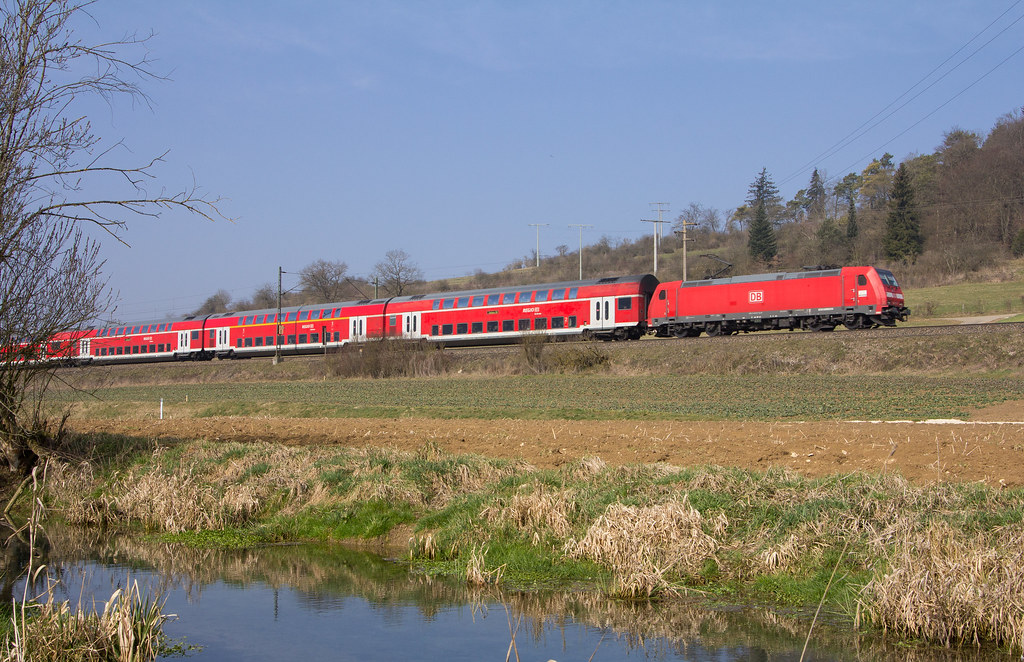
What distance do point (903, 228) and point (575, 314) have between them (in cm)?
5788

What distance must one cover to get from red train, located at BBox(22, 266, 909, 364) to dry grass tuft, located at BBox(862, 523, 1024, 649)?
2824 cm

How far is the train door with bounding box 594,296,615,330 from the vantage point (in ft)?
144

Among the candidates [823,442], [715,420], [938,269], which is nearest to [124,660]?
[823,442]

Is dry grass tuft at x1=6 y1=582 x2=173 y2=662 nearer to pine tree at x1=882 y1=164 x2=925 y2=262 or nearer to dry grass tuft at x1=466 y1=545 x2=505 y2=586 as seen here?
dry grass tuft at x1=466 y1=545 x2=505 y2=586

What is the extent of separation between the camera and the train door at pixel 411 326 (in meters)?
50.3

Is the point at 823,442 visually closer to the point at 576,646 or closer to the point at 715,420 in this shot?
the point at 715,420

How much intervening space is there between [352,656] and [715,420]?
46.9ft

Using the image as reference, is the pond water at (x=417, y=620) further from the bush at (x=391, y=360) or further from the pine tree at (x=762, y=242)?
the pine tree at (x=762, y=242)

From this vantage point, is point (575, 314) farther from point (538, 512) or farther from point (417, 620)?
point (417, 620)

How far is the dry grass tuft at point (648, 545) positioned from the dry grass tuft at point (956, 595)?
2002 mm

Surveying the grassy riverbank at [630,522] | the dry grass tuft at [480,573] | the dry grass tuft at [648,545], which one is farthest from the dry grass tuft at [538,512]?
the dry grass tuft at [480,573]

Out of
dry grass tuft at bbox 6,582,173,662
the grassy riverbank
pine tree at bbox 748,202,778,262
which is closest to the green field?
the grassy riverbank

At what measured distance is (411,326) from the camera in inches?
1992

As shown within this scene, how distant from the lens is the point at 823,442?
1481cm
